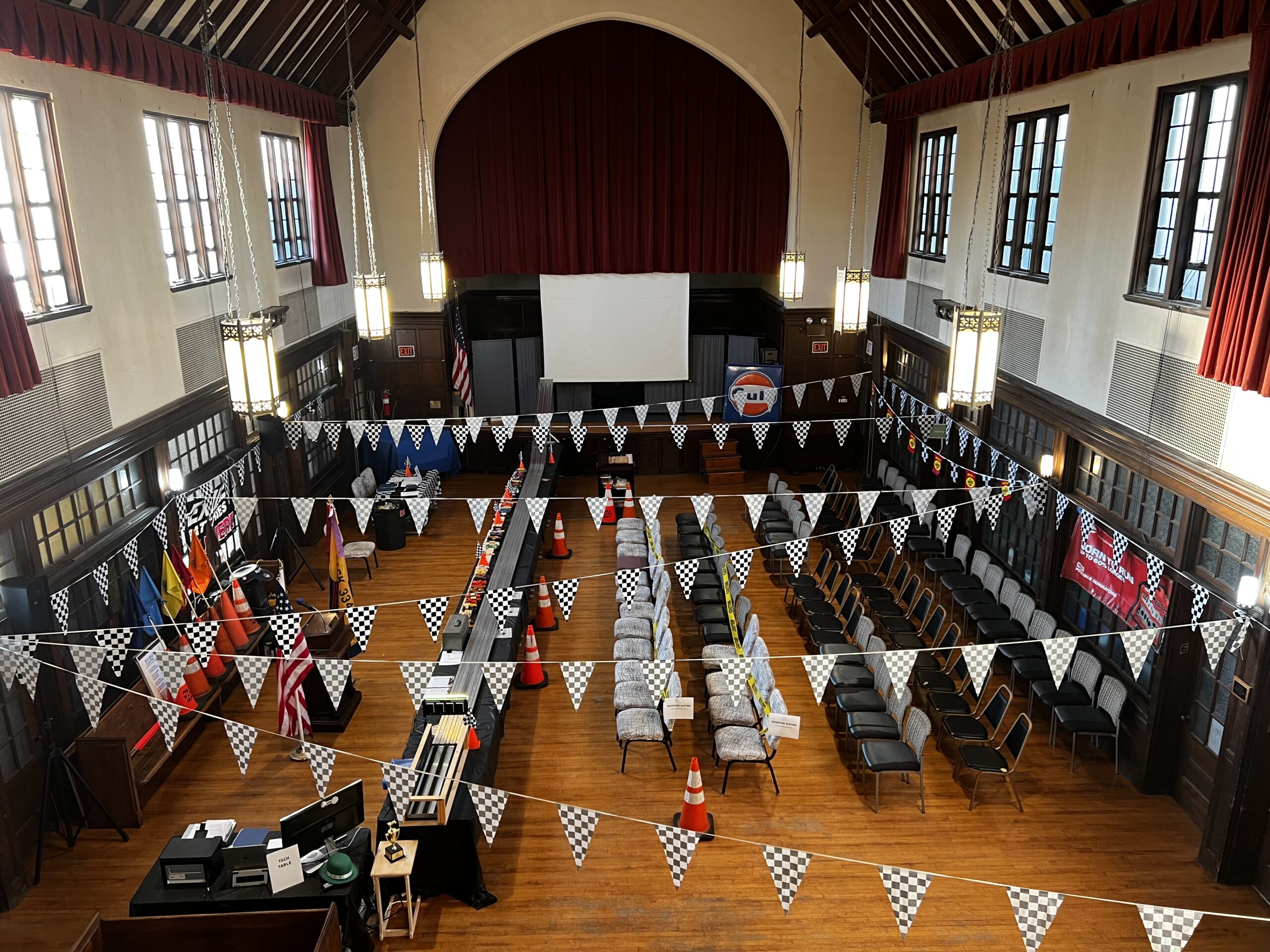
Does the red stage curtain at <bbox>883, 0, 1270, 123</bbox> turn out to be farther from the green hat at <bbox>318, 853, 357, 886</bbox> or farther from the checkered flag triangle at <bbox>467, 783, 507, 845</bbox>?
the green hat at <bbox>318, 853, 357, 886</bbox>

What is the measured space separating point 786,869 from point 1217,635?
418 cm

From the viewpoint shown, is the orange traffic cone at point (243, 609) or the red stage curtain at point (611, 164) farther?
the red stage curtain at point (611, 164)

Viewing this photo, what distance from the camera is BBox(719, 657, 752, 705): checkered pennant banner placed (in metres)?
9.52

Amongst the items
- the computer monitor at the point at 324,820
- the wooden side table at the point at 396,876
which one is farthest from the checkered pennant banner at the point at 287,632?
the wooden side table at the point at 396,876

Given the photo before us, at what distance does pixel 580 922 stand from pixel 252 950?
252cm

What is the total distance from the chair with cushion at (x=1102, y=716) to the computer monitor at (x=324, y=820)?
692cm

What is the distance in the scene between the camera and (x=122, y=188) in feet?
32.4

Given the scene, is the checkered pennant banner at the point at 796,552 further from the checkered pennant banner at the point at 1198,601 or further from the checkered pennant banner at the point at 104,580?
the checkered pennant banner at the point at 104,580

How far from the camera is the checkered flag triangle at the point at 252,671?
7.93 metres

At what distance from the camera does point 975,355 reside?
8008mm

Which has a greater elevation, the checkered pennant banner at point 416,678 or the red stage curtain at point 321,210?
the red stage curtain at point 321,210

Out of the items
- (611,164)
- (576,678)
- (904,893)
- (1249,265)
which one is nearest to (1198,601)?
(1249,265)

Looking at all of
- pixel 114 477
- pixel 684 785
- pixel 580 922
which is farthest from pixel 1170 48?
pixel 114 477

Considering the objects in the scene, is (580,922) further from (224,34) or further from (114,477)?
(224,34)
